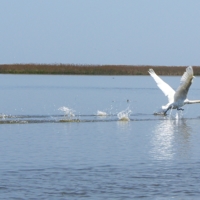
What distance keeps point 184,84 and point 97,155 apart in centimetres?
873

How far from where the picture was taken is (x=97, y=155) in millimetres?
16688

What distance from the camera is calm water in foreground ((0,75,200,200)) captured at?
12.8m

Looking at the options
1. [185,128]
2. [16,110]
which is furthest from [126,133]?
[16,110]

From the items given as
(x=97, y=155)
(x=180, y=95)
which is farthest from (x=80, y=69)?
(x=97, y=155)

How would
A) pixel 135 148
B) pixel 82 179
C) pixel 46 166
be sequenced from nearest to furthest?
pixel 82 179 < pixel 46 166 < pixel 135 148

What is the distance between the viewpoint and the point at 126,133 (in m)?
21.4

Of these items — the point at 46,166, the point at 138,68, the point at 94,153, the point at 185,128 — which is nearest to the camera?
the point at 46,166

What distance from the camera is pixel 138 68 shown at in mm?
78812

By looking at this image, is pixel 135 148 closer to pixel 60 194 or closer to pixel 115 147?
pixel 115 147

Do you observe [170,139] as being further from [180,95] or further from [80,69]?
[80,69]

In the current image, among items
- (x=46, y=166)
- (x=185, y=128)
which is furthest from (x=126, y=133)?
(x=46, y=166)

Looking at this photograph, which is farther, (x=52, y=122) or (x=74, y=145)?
(x=52, y=122)

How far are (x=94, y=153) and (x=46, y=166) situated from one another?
88.4 inches

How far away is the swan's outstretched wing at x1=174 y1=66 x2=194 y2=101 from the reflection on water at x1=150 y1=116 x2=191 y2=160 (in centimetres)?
83
